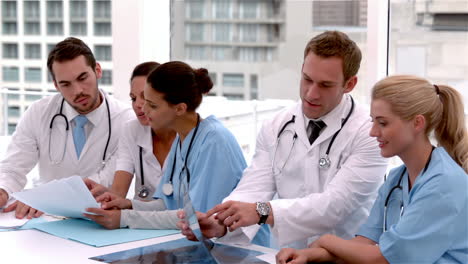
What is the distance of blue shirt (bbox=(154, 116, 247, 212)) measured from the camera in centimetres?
208

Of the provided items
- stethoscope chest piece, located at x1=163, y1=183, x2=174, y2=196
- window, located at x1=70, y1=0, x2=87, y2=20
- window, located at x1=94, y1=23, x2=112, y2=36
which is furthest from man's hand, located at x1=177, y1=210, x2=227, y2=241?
window, located at x1=70, y1=0, x2=87, y2=20

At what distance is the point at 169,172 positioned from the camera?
7.04 feet

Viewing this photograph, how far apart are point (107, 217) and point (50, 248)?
24 cm

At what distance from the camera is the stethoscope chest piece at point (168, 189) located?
2.10 m

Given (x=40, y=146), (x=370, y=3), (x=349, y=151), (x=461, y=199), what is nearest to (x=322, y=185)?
(x=349, y=151)

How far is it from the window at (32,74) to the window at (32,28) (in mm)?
957

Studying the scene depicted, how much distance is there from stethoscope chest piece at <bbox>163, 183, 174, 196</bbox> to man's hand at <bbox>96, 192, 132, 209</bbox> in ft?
0.45

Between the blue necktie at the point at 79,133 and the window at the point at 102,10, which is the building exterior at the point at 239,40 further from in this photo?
the blue necktie at the point at 79,133

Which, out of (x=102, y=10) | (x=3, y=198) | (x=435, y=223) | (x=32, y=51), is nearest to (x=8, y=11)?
(x=32, y=51)

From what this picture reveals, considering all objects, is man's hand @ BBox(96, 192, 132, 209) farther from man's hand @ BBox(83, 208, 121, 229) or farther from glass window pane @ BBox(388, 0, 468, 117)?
glass window pane @ BBox(388, 0, 468, 117)

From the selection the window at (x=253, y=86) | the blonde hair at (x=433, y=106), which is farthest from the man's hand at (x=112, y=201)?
the window at (x=253, y=86)

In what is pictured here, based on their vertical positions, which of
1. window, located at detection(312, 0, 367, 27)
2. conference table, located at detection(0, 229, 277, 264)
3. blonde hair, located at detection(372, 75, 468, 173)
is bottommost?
conference table, located at detection(0, 229, 277, 264)

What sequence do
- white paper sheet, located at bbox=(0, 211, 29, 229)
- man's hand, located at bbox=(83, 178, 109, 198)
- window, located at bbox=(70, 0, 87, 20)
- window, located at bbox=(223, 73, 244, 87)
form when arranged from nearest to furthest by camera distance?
white paper sheet, located at bbox=(0, 211, 29, 229) < man's hand, located at bbox=(83, 178, 109, 198) < window, located at bbox=(223, 73, 244, 87) < window, located at bbox=(70, 0, 87, 20)

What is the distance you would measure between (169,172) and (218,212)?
0.39 meters
